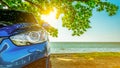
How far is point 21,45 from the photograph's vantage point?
4105 millimetres

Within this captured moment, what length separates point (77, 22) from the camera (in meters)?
21.2

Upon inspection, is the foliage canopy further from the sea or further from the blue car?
the sea

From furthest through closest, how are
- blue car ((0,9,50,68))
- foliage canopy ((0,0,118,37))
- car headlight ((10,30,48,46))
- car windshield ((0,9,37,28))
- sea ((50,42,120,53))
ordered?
sea ((50,42,120,53)), foliage canopy ((0,0,118,37)), car windshield ((0,9,37,28)), car headlight ((10,30,48,46)), blue car ((0,9,50,68))

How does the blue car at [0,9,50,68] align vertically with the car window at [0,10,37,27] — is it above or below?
below

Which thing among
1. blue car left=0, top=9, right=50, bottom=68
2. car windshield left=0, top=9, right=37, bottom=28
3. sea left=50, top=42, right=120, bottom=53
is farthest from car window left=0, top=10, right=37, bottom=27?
sea left=50, top=42, right=120, bottom=53

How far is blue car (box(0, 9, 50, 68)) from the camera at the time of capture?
3.93m

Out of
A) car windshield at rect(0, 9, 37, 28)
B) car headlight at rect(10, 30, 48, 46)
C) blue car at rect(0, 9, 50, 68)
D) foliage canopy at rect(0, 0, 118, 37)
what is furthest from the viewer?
foliage canopy at rect(0, 0, 118, 37)

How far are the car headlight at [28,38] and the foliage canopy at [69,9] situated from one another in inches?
611

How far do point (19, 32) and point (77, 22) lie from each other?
56.3 ft

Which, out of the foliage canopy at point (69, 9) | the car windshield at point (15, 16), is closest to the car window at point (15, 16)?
the car windshield at point (15, 16)

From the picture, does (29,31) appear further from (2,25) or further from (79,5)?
(79,5)

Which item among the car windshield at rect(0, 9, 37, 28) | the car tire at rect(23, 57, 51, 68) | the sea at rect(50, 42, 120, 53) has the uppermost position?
the car windshield at rect(0, 9, 37, 28)

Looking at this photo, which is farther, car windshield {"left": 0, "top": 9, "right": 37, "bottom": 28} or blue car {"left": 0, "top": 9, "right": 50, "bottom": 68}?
car windshield {"left": 0, "top": 9, "right": 37, "bottom": 28}

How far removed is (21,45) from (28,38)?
0.16m
